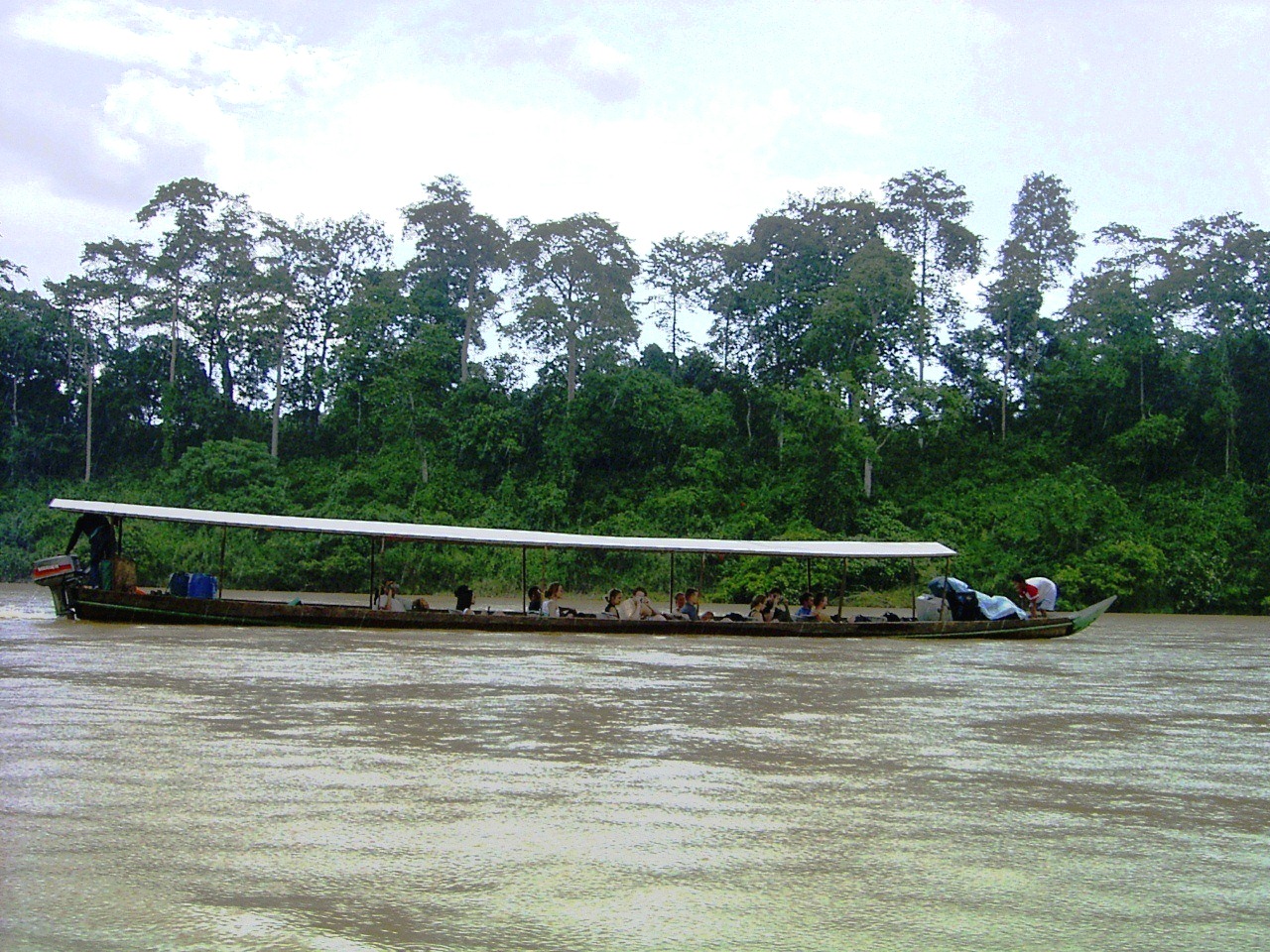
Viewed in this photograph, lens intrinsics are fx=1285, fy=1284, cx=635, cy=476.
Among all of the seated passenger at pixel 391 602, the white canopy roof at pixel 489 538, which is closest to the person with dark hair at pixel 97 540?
the white canopy roof at pixel 489 538

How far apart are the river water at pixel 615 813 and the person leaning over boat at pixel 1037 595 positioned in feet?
29.2

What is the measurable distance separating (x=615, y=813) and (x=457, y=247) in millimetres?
37313

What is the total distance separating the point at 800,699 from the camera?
11266 millimetres

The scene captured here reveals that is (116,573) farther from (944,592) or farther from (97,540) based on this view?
(944,592)

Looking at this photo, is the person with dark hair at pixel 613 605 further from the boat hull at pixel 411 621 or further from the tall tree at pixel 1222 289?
the tall tree at pixel 1222 289

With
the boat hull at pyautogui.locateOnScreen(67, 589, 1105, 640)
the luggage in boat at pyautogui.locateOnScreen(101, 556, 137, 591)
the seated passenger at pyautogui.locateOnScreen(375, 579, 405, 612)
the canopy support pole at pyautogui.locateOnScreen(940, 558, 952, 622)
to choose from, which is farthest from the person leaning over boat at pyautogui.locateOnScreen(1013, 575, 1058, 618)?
the luggage in boat at pyautogui.locateOnScreen(101, 556, 137, 591)

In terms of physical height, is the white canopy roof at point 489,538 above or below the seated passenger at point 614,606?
above

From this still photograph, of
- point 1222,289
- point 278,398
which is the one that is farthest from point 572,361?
point 1222,289

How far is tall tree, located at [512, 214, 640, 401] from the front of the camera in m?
37.1

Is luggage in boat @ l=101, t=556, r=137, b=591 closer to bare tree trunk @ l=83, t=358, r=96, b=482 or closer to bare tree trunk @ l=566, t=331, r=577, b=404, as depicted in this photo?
bare tree trunk @ l=566, t=331, r=577, b=404

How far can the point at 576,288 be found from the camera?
1480 inches

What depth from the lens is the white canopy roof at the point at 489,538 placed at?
1814 centimetres

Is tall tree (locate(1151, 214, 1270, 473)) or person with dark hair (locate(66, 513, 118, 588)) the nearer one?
person with dark hair (locate(66, 513, 118, 588))

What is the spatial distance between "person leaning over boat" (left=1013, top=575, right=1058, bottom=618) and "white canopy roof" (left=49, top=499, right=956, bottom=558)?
251 centimetres
